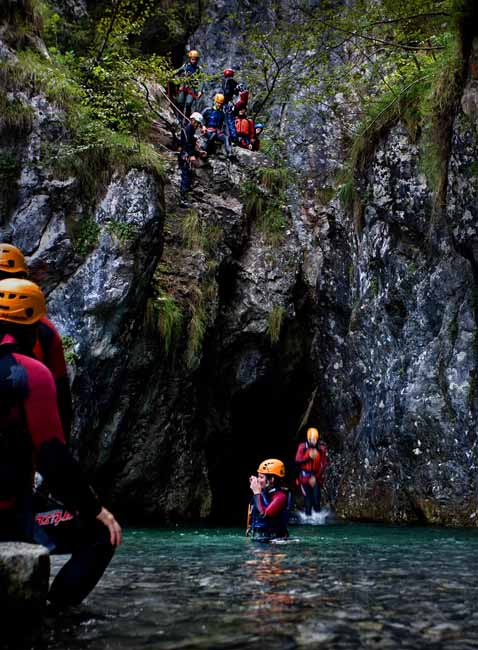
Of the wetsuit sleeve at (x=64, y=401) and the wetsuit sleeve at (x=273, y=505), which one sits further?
the wetsuit sleeve at (x=273, y=505)

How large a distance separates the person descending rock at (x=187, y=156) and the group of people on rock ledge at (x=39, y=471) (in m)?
14.1

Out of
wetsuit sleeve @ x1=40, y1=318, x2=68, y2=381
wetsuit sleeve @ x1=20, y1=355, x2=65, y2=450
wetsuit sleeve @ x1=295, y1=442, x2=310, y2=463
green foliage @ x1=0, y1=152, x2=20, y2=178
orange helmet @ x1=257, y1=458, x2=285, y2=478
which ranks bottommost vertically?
orange helmet @ x1=257, y1=458, x2=285, y2=478

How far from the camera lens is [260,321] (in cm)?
1706

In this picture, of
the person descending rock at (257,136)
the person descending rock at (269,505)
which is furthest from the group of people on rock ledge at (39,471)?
the person descending rock at (257,136)

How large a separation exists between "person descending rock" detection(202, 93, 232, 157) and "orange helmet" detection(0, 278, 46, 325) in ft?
51.7

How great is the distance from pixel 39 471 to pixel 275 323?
13859mm

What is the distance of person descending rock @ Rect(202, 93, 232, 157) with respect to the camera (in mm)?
18572

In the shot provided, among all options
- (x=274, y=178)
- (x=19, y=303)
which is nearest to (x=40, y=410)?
(x=19, y=303)

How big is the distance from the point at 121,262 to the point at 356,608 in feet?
35.7

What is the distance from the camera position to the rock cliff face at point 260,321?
13.4 m

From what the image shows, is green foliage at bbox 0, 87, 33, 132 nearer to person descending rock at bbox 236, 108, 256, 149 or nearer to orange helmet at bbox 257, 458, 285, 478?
person descending rock at bbox 236, 108, 256, 149

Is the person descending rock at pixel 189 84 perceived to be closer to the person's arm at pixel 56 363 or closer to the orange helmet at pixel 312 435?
the orange helmet at pixel 312 435

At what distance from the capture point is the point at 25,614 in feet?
9.87

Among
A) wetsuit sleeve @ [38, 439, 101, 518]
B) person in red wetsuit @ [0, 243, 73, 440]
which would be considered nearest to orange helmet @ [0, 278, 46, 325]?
person in red wetsuit @ [0, 243, 73, 440]
